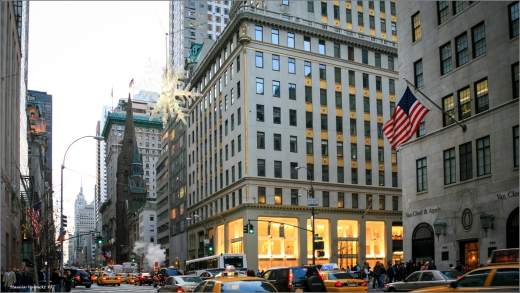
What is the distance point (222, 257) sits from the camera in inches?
1861

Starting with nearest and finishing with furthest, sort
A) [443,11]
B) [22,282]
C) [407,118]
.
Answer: [22,282] < [407,118] < [443,11]

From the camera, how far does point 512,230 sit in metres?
29.7

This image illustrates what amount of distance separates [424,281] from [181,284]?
1052cm

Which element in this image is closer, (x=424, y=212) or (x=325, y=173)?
(x=424, y=212)

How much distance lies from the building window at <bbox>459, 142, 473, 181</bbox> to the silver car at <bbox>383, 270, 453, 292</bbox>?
32.9ft

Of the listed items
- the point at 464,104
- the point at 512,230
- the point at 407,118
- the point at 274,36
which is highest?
the point at 274,36

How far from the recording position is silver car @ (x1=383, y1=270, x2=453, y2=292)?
23778 mm

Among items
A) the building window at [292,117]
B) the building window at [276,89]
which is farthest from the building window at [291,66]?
the building window at [292,117]

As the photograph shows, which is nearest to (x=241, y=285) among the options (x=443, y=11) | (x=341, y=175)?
(x=443, y=11)

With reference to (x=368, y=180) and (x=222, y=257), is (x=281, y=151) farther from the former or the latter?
(x=222, y=257)

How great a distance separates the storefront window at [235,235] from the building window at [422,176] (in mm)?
30330

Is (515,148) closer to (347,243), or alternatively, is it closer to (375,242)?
(347,243)

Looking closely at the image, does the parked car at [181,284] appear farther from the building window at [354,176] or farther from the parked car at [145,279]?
the building window at [354,176]

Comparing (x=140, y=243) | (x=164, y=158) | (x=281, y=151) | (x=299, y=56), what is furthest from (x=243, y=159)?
(x=140, y=243)
